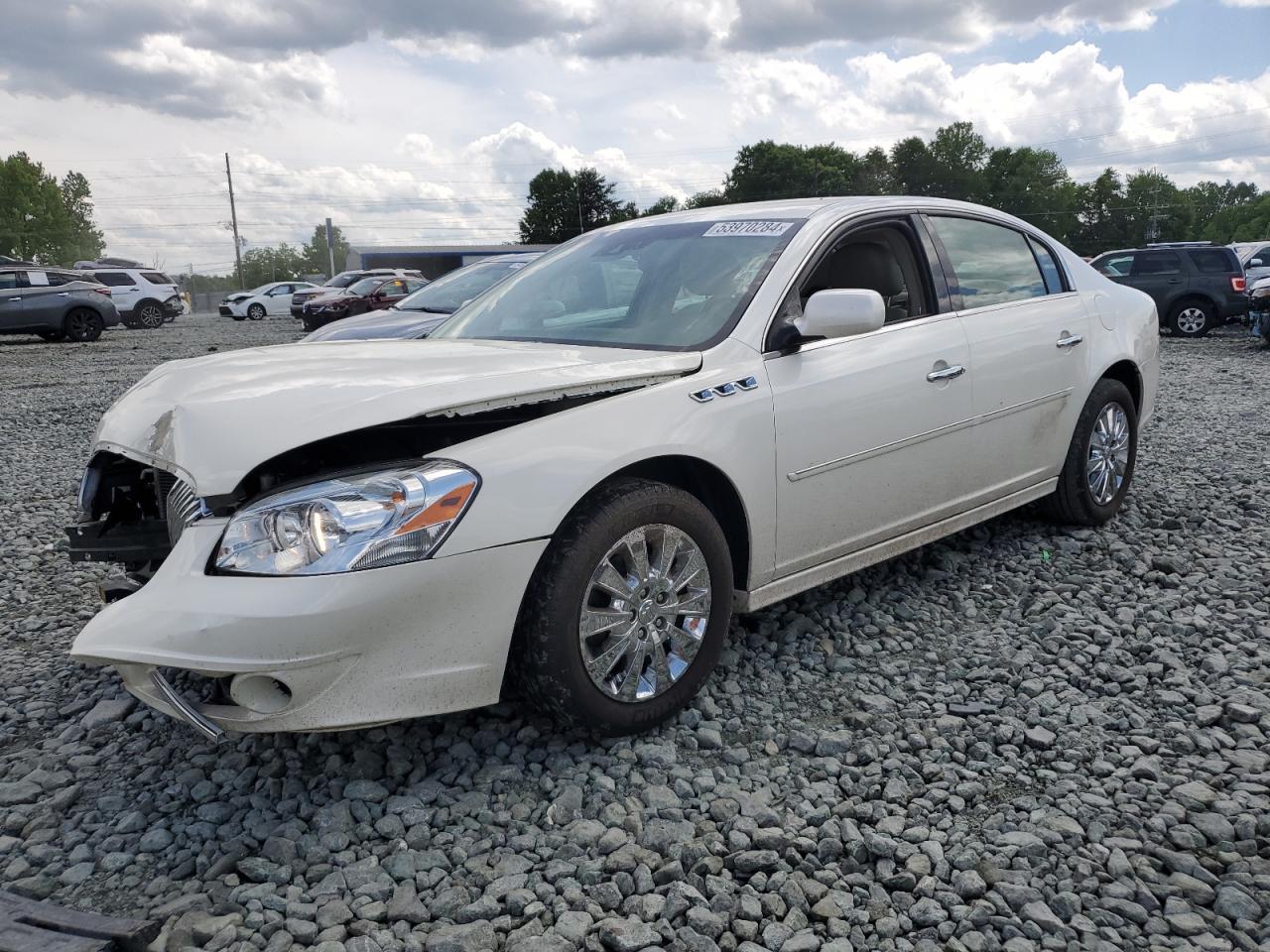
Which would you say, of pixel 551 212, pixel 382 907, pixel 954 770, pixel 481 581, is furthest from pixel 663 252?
pixel 551 212

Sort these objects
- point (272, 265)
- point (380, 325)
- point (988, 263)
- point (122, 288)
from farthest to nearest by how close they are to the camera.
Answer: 1. point (272, 265)
2. point (122, 288)
3. point (380, 325)
4. point (988, 263)

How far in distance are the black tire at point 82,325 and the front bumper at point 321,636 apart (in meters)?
20.6

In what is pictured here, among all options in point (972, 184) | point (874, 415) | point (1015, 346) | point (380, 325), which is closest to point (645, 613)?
point (874, 415)

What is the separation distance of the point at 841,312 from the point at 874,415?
513mm

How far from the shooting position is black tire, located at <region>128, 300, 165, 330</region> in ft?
87.6

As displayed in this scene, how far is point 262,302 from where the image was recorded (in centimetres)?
3462

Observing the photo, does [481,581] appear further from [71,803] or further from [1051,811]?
[1051,811]

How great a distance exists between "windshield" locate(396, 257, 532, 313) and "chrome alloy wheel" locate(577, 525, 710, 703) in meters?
6.87

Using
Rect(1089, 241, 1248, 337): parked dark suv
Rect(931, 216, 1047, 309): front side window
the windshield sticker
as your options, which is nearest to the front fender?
the windshield sticker

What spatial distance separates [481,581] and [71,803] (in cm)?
133

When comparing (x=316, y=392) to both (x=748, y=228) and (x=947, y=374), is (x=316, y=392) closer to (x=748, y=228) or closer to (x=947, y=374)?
(x=748, y=228)

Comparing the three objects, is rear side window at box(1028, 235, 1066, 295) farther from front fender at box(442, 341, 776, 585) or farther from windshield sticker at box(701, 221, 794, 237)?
front fender at box(442, 341, 776, 585)

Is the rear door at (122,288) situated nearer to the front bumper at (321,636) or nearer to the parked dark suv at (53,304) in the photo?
the parked dark suv at (53,304)

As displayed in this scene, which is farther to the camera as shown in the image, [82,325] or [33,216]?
[33,216]
